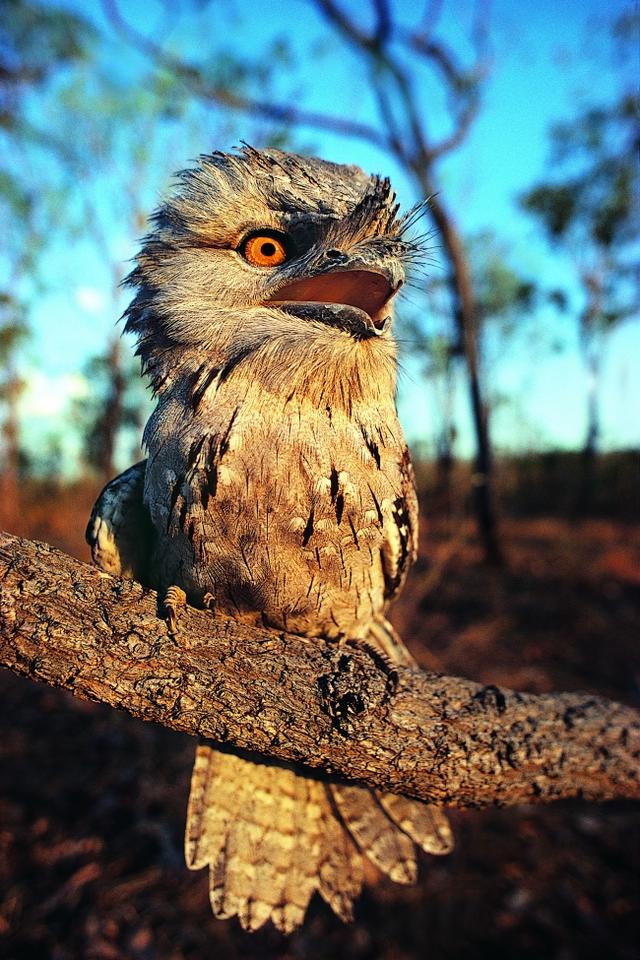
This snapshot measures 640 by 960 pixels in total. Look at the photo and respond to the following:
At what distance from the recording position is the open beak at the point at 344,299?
150 cm

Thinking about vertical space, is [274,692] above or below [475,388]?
below

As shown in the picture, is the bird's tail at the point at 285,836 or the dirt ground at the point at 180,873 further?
the dirt ground at the point at 180,873

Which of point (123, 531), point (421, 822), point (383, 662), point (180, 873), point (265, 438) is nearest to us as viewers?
point (265, 438)

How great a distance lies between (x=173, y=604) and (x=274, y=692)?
0.34 metres

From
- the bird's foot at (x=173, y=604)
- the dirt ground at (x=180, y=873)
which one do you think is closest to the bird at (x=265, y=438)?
the bird's foot at (x=173, y=604)

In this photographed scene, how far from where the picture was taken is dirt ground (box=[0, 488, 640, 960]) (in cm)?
349

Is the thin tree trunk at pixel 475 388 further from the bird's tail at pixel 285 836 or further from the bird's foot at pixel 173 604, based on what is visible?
the bird's foot at pixel 173 604

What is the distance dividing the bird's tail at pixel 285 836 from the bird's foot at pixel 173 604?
718 mm

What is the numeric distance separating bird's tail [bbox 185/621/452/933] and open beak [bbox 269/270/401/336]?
1.45m

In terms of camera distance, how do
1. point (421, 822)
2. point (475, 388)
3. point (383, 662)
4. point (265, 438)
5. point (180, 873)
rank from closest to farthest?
1. point (265, 438)
2. point (383, 662)
3. point (421, 822)
4. point (180, 873)
5. point (475, 388)

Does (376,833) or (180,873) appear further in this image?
(180,873)

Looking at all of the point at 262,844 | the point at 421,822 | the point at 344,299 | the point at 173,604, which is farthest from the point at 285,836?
the point at 344,299

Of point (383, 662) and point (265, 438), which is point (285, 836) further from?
point (265, 438)

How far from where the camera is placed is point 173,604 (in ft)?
4.70
